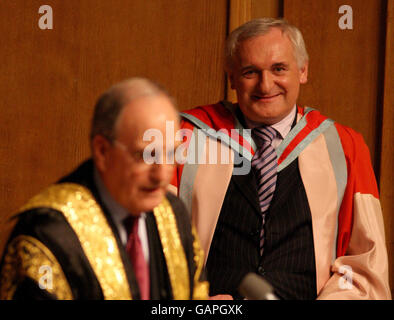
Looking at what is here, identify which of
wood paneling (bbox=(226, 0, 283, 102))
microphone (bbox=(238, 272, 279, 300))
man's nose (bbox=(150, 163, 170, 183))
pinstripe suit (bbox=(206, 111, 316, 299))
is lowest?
pinstripe suit (bbox=(206, 111, 316, 299))

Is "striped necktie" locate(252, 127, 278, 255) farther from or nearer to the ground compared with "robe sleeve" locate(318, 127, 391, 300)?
farther from the ground

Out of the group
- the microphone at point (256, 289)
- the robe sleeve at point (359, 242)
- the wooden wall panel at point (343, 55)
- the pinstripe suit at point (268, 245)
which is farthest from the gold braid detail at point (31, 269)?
the wooden wall panel at point (343, 55)

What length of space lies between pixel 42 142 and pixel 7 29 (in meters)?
0.61

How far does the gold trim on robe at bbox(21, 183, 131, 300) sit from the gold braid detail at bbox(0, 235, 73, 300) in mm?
74

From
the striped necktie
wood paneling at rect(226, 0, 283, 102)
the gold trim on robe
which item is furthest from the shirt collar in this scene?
the gold trim on robe

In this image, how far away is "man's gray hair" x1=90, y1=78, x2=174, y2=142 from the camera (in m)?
1.17

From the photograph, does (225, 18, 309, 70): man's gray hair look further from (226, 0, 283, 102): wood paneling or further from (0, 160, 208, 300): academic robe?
(0, 160, 208, 300): academic robe

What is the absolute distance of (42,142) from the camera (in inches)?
116

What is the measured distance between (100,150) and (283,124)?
1.28 m

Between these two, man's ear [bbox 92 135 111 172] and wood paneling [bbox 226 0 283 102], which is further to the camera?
wood paneling [bbox 226 0 283 102]

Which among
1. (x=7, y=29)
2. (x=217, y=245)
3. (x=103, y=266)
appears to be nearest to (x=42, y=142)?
(x=7, y=29)

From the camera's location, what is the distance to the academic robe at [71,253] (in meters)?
1.17

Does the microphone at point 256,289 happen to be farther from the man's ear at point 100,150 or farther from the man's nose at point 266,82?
the man's nose at point 266,82
